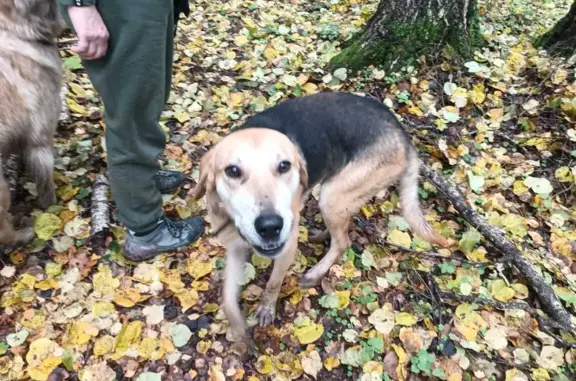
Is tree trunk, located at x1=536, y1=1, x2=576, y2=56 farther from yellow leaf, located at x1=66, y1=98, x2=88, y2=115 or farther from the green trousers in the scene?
yellow leaf, located at x1=66, y1=98, x2=88, y2=115

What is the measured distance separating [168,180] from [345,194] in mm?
1360

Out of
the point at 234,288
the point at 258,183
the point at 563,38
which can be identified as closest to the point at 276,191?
the point at 258,183

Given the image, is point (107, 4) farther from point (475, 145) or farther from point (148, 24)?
point (475, 145)

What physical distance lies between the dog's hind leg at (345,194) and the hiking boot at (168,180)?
1.15 meters

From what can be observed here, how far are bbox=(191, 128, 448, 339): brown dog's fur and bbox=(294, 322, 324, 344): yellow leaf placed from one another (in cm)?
20

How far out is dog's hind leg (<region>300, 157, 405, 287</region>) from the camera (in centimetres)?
287

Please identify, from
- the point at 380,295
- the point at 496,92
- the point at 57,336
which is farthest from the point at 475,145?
the point at 57,336

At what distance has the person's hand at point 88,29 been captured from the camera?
1991mm

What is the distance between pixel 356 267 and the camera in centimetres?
308

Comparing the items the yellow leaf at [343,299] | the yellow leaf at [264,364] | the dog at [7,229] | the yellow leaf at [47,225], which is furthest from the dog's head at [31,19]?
the yellow leaf at [343,299]

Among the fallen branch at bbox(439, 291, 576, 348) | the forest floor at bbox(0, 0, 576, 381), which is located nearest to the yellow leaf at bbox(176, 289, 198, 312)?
the forest floor at bbox(0, 0, 576, 381)

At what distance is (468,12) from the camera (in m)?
4.30

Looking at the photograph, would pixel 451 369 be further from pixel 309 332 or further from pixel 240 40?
pixel 240 40

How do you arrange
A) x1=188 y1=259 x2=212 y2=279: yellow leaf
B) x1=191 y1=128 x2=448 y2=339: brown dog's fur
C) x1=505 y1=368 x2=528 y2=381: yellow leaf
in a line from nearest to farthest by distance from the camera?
x1=191 y1=128 x2=448 y2=339: brown dog's fur
x1=505 y1=368 x2=528 y2=381: yellow leaf
x1=188 y1=259 x2=212 y2=279: yellow leaf
